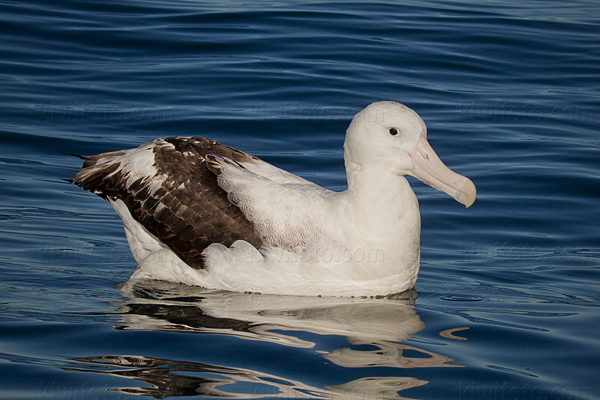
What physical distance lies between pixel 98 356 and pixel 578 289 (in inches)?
173

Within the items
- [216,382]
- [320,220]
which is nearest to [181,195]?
A: [320,220]

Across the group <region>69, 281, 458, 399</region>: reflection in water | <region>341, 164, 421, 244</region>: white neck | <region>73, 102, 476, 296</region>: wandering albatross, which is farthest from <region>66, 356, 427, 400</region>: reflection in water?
<region>341, 164, 421, 244</region>: white neck

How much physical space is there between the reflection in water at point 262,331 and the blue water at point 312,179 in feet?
0.08

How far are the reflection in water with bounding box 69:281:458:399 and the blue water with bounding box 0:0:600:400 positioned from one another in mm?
23

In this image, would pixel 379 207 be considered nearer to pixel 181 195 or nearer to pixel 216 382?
pixel 181 195

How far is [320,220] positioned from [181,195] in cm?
140

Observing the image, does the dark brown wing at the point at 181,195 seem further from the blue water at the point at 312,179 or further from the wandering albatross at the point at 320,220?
the blue water at the point at 312,179

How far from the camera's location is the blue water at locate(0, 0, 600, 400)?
5906 mm

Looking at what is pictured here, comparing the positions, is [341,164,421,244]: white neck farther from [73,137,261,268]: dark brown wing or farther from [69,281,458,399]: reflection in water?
[73,137,261,268]: dark brown wing

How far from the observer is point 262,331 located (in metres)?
6.51

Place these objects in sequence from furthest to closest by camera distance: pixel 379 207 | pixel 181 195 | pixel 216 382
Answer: pixel 181 195 < pixel 379 207 < pixel 216 382

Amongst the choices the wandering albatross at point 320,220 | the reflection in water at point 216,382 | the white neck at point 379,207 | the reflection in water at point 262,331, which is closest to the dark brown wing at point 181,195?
the wandering albatross at point 320,220

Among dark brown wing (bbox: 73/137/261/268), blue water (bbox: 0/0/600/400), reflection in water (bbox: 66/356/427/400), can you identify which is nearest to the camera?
reflection in water (bbox: 66/356/427/400)

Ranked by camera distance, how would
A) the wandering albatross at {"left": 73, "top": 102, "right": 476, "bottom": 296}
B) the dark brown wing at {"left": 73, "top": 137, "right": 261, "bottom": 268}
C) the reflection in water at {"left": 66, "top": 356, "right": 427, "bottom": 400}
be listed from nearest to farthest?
the reflection in water at {"left": 66, "top": 356, "right": 427, "bottom": 400} < the wandering albatross at {"left": 73, "top": 102, "right": 476, "bottom": 296} < the dark brown wing at {"left": 73, "top": 137, "right": 261, "bottom": 268}
